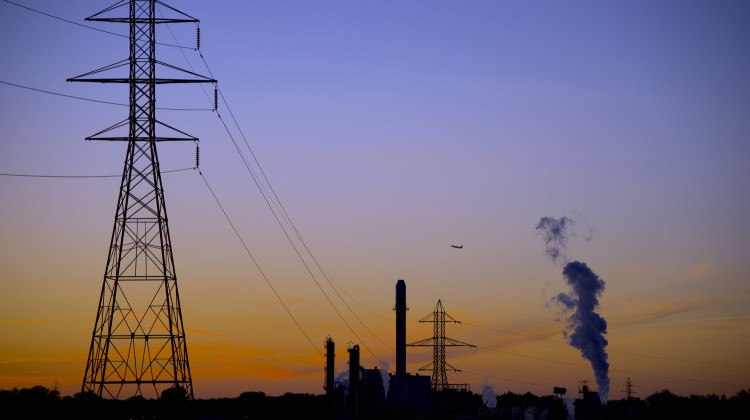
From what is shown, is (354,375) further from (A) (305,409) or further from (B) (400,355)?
(A) (305,409)

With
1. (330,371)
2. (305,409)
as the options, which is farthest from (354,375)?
(305,409)

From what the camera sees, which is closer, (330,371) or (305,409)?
(330,371)

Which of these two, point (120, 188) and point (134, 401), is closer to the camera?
point (120, 188)

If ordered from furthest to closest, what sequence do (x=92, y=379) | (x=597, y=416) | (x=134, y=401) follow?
1. (x=134, y=401)
2. (x=597, y=416)
3. (x=92, y=379)

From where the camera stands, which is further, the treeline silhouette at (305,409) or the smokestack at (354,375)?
the smokestack at (354,375)

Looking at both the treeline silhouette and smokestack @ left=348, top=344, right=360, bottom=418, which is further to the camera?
smokestack @ left=348, top=344, right=360, bottom=418

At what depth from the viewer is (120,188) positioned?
54.1m

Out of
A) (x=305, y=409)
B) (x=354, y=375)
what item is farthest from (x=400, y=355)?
(x=305, y=409)

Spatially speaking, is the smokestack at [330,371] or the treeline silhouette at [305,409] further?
the smokestack at [330,371]

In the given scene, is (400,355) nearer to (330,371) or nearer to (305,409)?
(330,371)

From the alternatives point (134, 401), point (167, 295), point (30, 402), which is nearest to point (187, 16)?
point (167, 295)

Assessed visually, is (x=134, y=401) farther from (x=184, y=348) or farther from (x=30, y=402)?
(x=184, y=348)

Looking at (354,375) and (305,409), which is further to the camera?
(305,409)

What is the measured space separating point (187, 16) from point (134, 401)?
357 ft
